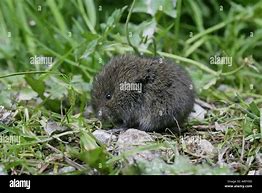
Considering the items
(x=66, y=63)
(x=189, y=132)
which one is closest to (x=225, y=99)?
(x=189, y=132)

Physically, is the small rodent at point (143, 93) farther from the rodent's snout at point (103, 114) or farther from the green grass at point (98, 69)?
the green grass at point (98, 69)

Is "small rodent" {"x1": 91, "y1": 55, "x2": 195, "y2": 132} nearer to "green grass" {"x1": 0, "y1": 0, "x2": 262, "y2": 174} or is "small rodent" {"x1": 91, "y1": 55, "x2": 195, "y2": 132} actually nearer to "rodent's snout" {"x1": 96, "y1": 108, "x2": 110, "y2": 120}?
"rodent's snout" {"x1": 96, "y1": 108, "x2": 110, "y2": 120}

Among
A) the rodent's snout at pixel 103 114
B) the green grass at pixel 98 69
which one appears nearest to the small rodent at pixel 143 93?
the rodent's snout at pixel 103 114

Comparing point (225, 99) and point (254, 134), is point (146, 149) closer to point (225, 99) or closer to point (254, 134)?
point (254, 134)

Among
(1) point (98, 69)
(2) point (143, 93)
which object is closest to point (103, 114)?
(2) point (143, 93)

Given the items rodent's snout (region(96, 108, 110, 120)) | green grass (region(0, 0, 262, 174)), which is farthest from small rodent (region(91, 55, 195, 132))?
green grass (region(0, 0, 262, 174))

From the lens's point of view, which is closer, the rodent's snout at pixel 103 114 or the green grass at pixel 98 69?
the green grass at pixel 98 69
